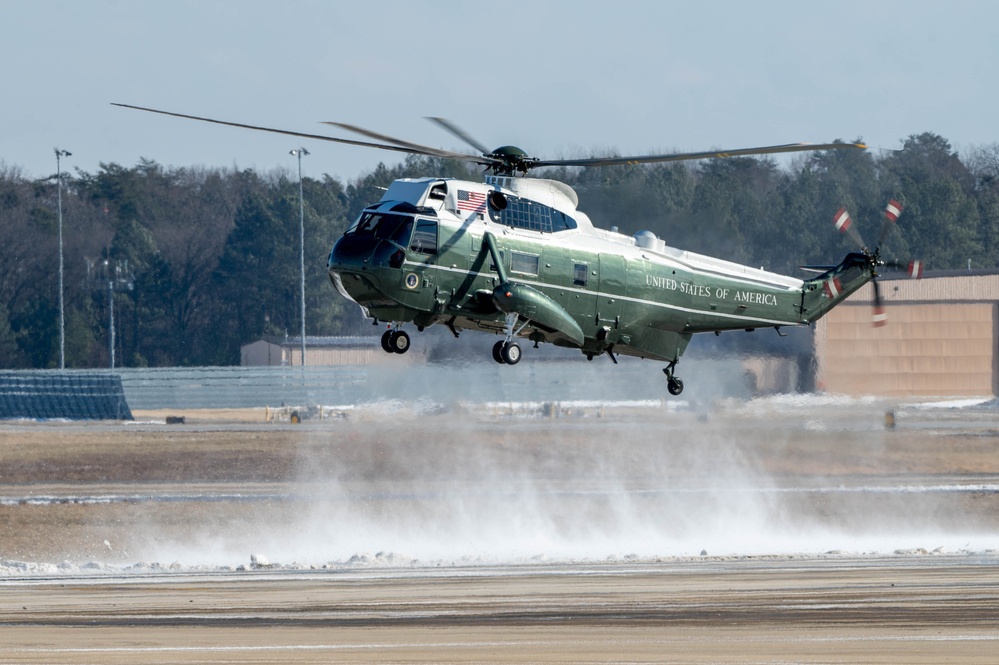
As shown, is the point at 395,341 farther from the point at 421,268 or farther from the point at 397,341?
the point at 421,268

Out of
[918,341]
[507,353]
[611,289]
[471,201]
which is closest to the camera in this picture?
[507,353]

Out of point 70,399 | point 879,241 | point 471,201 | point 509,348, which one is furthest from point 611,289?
point 70,399

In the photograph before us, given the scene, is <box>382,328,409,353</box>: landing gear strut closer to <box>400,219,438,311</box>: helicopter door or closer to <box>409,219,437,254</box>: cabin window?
<box>400,219,438,311</box>: helicopter door

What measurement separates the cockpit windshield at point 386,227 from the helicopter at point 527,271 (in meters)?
0.03

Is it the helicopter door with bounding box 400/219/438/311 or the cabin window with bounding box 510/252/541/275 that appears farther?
the cabin window with bounding box 510/252/541/275

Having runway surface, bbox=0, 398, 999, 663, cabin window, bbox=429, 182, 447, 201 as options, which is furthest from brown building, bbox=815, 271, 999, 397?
cabin window, bbox=429, 182, 447, 201

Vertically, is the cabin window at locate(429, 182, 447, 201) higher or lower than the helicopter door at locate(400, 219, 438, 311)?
higher

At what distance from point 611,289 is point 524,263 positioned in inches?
88.9

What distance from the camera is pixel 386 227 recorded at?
96.0 ft

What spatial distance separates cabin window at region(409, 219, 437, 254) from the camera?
29.2 m

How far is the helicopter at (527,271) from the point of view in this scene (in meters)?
29.1

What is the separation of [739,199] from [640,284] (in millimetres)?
41275

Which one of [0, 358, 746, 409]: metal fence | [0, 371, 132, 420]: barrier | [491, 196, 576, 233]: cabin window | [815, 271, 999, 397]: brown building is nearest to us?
[491, 196, 576, 233]: cabin window

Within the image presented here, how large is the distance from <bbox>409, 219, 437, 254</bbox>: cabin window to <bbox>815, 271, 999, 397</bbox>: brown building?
20207 mm
